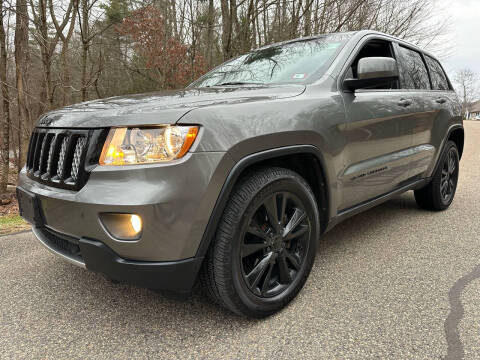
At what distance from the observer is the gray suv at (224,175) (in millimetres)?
1596

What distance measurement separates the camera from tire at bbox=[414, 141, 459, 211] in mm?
3896

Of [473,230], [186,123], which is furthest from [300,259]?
[473,230]

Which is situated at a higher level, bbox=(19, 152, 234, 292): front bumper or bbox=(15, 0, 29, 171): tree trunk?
bbox=(15, 0, 29, 171): tree trunk

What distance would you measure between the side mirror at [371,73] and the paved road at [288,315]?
51.6 inches

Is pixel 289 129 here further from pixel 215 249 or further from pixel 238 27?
pixel 238 27

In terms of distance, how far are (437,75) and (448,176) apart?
116cm

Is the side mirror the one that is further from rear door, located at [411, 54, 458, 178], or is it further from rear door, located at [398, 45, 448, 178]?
rear door, located at [411, 54, 458, 178]

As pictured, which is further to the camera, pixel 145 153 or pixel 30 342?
pixel 30 342

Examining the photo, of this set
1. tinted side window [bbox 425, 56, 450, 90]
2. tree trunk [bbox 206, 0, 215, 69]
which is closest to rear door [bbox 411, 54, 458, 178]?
tinted side window [bbox 425, 56, 450, 90]

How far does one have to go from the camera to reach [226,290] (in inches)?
70.2

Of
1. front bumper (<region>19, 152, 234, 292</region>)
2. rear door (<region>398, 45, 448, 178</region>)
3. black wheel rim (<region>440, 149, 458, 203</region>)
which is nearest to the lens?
front bumper (<region>19, 152, 234, 292</region>)

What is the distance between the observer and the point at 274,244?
201 centimetres

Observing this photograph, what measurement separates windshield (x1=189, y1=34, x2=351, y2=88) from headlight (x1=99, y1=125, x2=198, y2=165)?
1.12 m

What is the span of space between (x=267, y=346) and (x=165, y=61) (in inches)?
371
